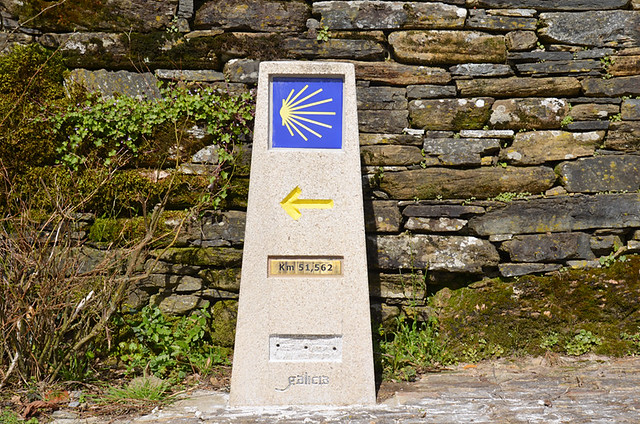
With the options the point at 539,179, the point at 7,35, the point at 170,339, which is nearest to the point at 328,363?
the point at 170,339

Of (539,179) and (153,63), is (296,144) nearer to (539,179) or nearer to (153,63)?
(153,63)

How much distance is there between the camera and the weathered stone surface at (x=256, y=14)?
3.95 m

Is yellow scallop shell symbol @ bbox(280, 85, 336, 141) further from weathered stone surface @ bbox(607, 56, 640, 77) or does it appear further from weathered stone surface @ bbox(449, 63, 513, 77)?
weathered stone surface @ bbox(607, 56, 640, 77)

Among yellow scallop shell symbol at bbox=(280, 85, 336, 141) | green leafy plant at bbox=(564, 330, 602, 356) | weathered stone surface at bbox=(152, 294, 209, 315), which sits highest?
yellow scallop shell symbol at bbox=(280, 85, 336, 141)

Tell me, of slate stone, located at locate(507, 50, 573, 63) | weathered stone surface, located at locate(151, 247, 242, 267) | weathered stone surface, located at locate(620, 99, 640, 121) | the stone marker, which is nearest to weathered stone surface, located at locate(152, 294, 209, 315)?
weathered stone surface, located at locate(151, 247, 242, 267)

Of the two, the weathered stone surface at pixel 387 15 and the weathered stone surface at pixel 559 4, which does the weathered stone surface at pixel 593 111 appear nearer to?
the weathered stone surface at pixel 559 4

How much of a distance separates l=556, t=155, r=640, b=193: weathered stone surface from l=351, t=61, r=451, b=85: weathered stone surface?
113 cm

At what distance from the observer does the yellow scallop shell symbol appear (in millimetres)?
3264

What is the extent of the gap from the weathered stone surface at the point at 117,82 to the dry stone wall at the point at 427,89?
11mm

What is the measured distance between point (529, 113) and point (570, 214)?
79cm

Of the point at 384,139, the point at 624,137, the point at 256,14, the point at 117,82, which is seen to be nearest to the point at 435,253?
the point at 384,139

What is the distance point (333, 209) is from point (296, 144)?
460 millimetres

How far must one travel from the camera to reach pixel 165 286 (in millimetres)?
3865

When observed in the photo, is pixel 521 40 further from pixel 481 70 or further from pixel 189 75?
pixel 189 75
